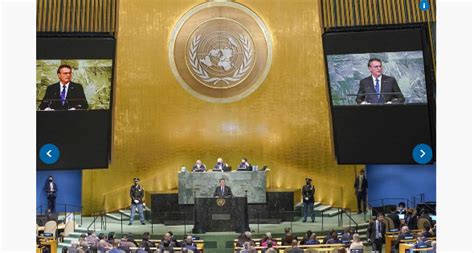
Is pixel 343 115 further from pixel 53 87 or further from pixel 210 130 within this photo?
pixel 53 87

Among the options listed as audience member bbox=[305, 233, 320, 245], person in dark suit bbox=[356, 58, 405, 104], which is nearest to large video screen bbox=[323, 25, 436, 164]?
person in dark suit bbox=[356, 58, 405, 104]

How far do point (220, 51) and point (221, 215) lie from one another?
4311 mm

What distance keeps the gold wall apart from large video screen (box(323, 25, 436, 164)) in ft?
9.44

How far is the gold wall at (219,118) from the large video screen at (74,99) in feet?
8.74

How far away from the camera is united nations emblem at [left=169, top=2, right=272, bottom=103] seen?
1877cm

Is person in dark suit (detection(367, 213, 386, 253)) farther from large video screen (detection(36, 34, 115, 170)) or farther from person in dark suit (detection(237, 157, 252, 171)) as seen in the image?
large video screen (detection(36, 34, 115, 170))

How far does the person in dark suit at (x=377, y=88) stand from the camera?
51.1 ft

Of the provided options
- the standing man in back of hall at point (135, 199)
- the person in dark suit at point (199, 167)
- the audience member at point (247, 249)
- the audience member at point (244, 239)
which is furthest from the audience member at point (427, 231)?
the standing man in back of hall at point (135, 199)

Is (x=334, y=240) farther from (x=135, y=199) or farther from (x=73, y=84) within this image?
(x=73, y=84)

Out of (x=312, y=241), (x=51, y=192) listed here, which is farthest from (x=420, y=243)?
(x=51, y=192)

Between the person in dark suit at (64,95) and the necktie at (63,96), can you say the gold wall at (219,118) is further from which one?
the necktie at (63,96)

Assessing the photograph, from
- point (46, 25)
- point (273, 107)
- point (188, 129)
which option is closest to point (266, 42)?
point (273, 107)

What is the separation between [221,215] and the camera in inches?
643

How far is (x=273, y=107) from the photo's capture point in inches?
746
